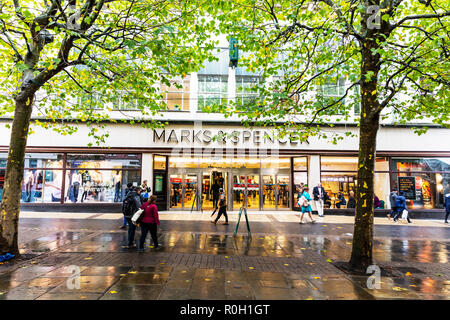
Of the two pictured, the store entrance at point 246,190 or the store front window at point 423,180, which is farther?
the store entrance at point 246,190

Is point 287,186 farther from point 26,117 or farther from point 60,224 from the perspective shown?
point 26,117

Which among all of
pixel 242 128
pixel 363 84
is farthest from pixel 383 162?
pixel 363 84

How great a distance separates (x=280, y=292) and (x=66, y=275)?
169 inches

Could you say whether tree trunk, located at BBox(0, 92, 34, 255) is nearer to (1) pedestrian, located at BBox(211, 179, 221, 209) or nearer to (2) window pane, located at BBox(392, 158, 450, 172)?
(1) pedestrian, located at BBox(211, 179, 221, 209)

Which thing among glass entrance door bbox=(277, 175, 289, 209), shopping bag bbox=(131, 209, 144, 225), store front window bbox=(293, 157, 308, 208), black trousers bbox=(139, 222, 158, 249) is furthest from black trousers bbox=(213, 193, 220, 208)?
shopping bag bbox=(131, 209, 144, 225)

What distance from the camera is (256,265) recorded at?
6.04 metres

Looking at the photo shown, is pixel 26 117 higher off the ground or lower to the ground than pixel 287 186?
higher

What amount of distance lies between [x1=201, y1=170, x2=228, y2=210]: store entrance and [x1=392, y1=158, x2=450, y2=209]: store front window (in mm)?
10370

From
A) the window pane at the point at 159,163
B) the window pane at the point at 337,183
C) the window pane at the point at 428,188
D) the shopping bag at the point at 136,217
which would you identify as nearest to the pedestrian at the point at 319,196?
the window pane at the point at 337,183

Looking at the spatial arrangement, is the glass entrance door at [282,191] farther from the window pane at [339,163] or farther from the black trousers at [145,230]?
the black trousers at [145,230]

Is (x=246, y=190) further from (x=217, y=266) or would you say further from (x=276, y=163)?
(x=217, y=266)

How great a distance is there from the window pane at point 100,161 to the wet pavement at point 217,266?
17.1ft

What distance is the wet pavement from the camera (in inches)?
176

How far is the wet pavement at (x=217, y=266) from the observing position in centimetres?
447
